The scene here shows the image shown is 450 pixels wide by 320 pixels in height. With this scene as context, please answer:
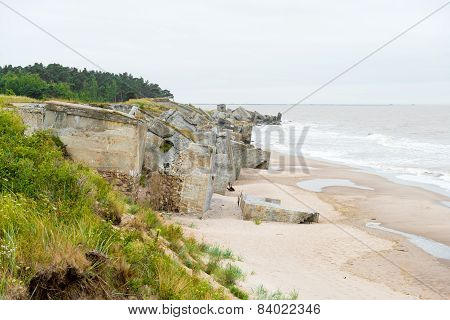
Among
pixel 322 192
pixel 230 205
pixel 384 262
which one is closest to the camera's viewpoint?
pixel 384 262

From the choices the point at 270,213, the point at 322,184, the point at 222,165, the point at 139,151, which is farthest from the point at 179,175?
the point at 322,184

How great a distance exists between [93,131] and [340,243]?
276 inches

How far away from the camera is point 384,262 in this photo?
435 inches

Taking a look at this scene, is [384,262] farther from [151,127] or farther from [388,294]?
[151,127]

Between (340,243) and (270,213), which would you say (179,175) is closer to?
(270,213)

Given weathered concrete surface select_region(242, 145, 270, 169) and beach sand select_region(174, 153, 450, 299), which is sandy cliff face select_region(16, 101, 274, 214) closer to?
beach sand select_region(174, 153, 450, 299)

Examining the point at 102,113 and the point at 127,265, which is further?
the point at 102,113

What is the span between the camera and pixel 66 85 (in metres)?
55.9

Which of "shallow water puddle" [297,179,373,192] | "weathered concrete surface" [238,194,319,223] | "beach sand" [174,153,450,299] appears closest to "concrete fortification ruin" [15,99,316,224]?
"beach sand" [174,153,450,299]

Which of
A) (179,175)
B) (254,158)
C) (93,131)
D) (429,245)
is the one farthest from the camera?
(254,158)

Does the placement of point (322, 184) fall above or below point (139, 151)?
below

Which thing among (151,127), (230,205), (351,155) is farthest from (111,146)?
(351,155)

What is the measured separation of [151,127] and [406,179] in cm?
1592
